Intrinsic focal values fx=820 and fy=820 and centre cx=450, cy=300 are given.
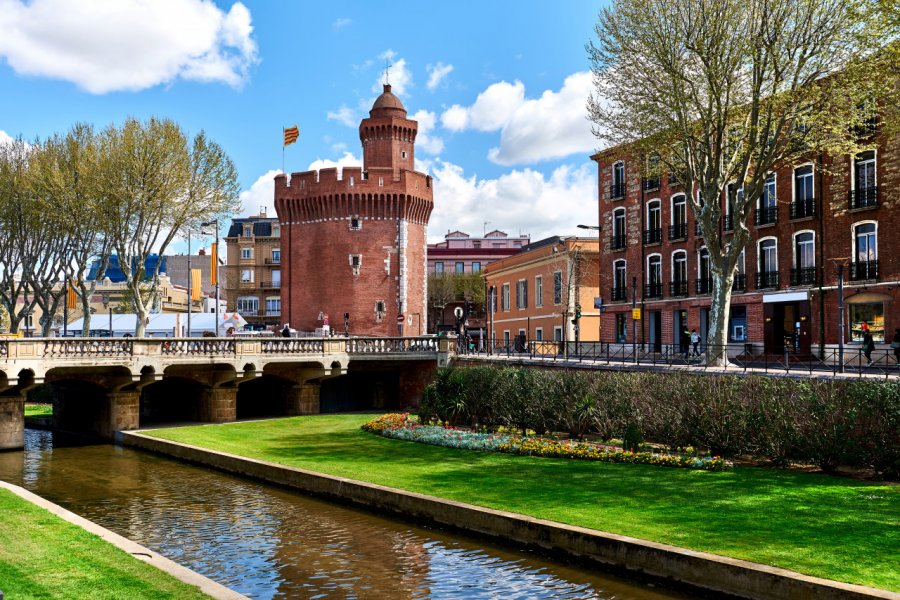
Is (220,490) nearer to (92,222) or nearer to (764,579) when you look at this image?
(764,579)

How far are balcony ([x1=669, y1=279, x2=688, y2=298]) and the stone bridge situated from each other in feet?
45.3

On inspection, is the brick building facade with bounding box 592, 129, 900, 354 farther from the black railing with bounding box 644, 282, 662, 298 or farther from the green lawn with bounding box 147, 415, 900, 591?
the green lawn with bounding box 147, 415, 900, 591

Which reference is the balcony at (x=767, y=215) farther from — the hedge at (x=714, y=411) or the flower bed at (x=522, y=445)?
the flower bed at (x=522, y=445)

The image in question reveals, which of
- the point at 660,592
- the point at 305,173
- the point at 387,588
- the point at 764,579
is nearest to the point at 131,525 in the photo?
the point at 387,588

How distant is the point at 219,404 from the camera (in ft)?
130

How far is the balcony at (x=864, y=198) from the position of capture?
36219 mm

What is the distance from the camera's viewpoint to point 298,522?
19609 millimetres

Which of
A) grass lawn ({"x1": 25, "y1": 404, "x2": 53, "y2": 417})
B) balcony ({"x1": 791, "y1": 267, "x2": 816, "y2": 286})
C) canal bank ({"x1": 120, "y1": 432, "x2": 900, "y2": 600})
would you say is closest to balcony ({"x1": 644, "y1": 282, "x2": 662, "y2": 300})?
balcony ({"x1": 791, "y1": 267, "x2": 816, "y2": 286})

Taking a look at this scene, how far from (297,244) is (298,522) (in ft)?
155

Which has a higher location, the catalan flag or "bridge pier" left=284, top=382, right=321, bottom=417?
the catalan flag

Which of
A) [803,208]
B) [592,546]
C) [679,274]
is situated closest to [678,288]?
[679,274]

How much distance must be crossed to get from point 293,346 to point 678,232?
22.9 metres

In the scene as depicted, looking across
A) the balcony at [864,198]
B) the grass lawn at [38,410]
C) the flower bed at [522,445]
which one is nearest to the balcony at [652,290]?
the balcony at [864,198]

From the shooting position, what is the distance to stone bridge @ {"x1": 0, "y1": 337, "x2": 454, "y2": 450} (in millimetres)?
33719
